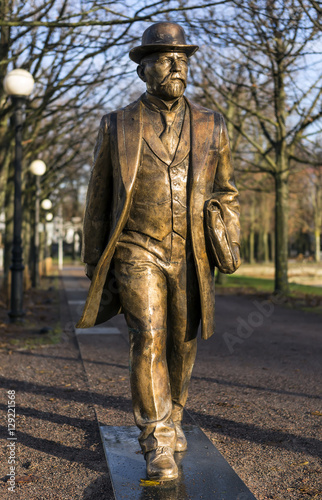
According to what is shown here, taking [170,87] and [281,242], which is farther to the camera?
[281,242]

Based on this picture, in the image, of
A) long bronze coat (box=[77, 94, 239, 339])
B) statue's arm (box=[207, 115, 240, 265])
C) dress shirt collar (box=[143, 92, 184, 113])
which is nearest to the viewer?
long bronze coat (box=[77, 94, 239, 339])

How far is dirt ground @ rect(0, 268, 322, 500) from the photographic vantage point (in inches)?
146

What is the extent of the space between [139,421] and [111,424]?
1382 mm

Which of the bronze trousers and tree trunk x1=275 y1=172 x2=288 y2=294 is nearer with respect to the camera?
the bronze trousers

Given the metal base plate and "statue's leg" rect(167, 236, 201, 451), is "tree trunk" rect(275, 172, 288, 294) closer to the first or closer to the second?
the metal base plate

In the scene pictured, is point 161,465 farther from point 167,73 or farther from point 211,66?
point 211,66

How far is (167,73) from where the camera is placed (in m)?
3.62

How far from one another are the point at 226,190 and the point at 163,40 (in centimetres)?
99

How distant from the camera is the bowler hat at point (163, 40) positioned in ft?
11.8

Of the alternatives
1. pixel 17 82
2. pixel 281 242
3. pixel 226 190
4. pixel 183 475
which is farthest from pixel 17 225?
pixel 183 475

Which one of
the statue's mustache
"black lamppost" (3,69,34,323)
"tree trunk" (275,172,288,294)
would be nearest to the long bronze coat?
the statue's mustache

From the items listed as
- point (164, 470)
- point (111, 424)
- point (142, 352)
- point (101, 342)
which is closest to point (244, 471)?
point (164, 470)

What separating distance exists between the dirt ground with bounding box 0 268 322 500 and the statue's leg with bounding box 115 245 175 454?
0.46m

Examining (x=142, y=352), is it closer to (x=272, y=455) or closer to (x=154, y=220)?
Answer: (x=154, y=220)
